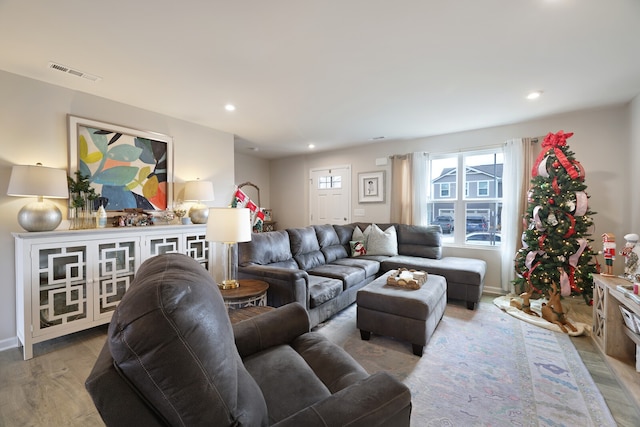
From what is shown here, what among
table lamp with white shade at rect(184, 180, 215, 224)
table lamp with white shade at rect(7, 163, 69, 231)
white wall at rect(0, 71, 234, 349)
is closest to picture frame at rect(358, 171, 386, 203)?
table lamp with white shade at rect(184, 180, 215, 224)

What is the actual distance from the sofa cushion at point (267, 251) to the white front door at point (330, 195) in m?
2.22

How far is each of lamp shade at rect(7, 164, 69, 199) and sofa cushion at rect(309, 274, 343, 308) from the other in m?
2.50

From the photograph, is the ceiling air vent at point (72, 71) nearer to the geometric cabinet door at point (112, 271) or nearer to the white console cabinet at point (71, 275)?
the white console cabinet at point (71, 275)

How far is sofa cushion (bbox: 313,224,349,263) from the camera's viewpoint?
13.4 feet

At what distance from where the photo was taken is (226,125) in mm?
3965

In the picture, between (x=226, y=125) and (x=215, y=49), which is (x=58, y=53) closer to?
(x=215, y=49)

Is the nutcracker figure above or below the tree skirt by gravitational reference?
above

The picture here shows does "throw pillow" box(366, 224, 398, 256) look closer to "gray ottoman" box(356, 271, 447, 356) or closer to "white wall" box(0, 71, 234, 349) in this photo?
"gray ottoman" box(356, 271, 447, 356)

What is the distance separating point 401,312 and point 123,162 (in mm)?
3460

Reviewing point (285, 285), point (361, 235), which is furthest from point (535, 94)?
point (285, 285)

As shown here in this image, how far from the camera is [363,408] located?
864 millimetres

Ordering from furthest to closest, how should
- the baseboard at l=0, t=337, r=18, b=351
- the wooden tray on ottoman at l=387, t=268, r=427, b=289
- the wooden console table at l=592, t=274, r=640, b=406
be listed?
the wooden tray on ottoman at l=387, t=268, r=427, b=289 < the baseboard at l=0, t=337, r=18, b=351 < the wooden console table at l=592, t=274, r=640, b=406

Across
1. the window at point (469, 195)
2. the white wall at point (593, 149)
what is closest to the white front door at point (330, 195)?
the white wall at point (593, 149)

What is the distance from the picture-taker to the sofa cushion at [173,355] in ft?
2.06
